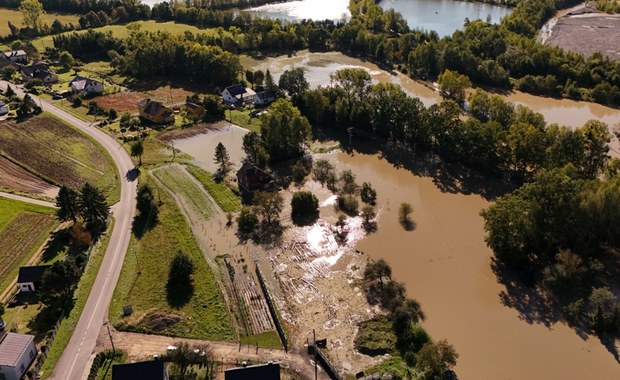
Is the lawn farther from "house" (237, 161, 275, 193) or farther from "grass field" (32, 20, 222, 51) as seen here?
"grass field" (32, 20, 222, 51)

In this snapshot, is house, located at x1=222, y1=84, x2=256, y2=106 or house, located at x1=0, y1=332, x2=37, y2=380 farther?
house, located at x1=222, y1=84, x2=256, y2=106

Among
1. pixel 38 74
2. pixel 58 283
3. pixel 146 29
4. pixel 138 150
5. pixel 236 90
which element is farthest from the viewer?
pixel 146 29

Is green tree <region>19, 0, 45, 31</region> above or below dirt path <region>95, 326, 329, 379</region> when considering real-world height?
above

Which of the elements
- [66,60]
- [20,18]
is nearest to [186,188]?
[66,60]

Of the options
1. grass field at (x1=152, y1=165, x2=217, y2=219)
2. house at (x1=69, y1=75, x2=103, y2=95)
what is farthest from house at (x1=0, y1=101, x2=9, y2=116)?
grass field at (x1=152, y1=165, x2=217, y2=219)

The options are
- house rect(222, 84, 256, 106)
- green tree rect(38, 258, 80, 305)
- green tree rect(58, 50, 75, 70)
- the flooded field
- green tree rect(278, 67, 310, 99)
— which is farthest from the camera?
green tree rect(58, 50, 75, 70)

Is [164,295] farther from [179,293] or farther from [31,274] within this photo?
[31,274]

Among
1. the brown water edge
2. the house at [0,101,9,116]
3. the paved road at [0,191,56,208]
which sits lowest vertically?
the brown water edge

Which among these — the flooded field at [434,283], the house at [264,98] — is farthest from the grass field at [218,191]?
the house at [264,98]
